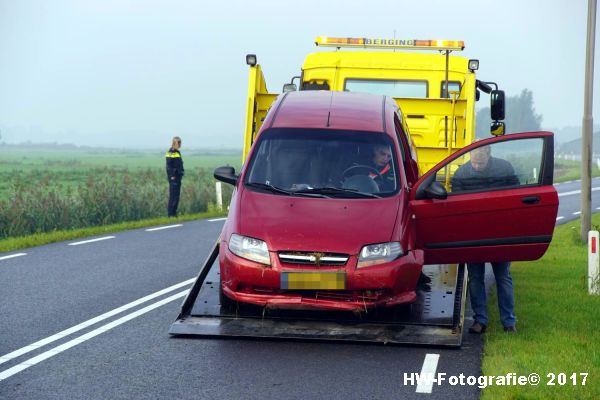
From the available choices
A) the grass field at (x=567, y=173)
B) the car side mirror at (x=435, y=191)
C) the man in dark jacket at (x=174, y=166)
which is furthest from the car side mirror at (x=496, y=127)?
the grass field at (x=567, y=173)

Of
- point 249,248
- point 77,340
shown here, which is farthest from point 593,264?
point 77,340

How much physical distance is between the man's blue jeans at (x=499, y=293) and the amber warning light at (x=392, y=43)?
680 centimetres

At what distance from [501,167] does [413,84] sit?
6.37 m

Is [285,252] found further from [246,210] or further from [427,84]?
[427,84]

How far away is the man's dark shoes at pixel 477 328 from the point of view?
946 centimetres

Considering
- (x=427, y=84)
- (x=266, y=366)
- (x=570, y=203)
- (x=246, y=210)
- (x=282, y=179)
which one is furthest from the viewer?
(x=570, y=203)

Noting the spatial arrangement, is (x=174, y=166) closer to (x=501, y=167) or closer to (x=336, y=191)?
(x=336, y=191)

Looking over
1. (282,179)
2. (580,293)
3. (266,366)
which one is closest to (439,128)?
(580,293)

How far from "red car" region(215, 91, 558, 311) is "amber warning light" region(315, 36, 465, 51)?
6.08 m

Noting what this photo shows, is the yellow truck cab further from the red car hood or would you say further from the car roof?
the red car hood

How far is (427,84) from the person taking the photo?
1538 cm

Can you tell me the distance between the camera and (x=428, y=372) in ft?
25.7

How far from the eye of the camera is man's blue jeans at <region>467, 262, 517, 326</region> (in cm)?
948

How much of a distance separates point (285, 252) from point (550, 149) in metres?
2.48
